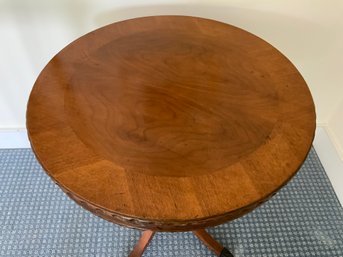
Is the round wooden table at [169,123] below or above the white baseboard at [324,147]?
above

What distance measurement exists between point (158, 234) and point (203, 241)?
0.58ft

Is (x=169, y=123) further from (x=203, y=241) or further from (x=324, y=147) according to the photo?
(x=324, y=147)

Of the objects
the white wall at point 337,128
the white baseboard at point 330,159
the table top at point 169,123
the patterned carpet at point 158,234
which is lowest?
the patterned carpet at point 158,234

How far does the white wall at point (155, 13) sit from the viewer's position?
1.00 m

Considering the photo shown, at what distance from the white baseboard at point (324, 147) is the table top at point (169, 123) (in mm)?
750

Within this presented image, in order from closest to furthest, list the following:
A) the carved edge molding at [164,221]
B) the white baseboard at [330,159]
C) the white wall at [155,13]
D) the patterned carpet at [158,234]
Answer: the carved edge molding at [164,221]
the white wall at [155,13]
the patterned carpet at [158,234]
the white baseboard at [330,159]

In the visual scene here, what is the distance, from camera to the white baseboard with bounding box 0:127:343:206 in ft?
4.32

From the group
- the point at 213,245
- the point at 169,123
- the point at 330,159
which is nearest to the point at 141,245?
the point at 213,245

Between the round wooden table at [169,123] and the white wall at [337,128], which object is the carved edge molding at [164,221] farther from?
the white wall at [337,128]

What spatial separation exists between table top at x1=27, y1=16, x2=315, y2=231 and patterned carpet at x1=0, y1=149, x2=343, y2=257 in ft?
2.02

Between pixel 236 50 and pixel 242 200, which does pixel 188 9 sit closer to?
pixel 236 50

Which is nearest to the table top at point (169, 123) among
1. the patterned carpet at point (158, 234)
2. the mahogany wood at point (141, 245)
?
the mahogany wood at point (141, 245)

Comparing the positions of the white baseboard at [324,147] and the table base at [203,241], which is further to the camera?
the white baseboard at [324,147]

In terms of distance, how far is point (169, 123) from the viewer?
0.64 metres
